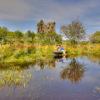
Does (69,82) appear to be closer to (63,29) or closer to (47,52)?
(47,52)

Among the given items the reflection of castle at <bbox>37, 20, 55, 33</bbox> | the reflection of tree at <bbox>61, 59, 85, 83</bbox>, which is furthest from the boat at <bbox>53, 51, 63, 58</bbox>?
the reflection of castle at <bbox>37, 20, 55, 33</bbox>

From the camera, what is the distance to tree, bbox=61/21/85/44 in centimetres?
6020

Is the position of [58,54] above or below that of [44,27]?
below

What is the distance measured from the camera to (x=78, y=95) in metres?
11.8

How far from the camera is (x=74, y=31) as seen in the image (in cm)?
5997

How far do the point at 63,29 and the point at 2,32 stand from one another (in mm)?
→ 17297

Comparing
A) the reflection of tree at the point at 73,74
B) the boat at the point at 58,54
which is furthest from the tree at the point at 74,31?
the reflection of tree at the point at 73,74

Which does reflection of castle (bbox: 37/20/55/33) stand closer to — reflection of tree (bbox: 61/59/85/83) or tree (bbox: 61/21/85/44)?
tree (bbox: 61/21/85/44)

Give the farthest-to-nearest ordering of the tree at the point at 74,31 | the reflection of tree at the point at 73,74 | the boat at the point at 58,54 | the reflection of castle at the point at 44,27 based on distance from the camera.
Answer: the reflection of castle at the point at 44,27
the tree at the point at 74,31
the boat at the point at 58,54
the reflection of tree at the point at 73,74

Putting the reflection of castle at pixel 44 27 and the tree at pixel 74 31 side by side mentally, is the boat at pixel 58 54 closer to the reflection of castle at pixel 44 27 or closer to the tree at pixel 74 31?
the tree at pixel 74 31

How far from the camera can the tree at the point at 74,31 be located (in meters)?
60.2

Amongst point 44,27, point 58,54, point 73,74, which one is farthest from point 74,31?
point 73,74

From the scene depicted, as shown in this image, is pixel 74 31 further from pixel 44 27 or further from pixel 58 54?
pixel 58 54

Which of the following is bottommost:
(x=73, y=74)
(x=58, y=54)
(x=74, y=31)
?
(x=73, y=74)
